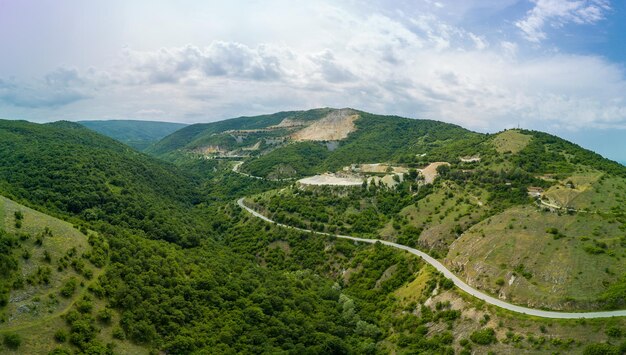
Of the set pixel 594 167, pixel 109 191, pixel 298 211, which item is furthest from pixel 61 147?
pixel 594 167

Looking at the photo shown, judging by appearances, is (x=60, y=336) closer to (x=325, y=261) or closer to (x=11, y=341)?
(x=11, y=341)

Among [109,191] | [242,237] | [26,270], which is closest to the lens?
[26,270]

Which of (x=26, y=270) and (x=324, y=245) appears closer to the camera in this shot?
(x=26, y=270)

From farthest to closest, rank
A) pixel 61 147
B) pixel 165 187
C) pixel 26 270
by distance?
1. pixel 165 187
2. pixel 61 147
3. pixel 26 270

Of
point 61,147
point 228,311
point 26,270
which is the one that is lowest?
point 228,311

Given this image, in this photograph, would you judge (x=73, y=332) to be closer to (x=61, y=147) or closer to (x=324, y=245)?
(x=324, y=245)

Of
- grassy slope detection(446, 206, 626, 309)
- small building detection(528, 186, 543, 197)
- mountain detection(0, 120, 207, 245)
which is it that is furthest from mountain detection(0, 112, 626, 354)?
small building detection(528, 186, 543, 197)

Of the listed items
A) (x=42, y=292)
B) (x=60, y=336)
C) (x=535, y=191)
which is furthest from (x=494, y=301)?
(x=42, y=292)

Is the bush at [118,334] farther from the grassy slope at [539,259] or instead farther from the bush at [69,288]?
the grassy slope at [539,259]

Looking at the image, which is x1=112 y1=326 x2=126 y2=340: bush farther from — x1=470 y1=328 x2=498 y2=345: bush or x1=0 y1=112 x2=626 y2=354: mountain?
x1=470 y1=328 x2=498 y2=345: bush
